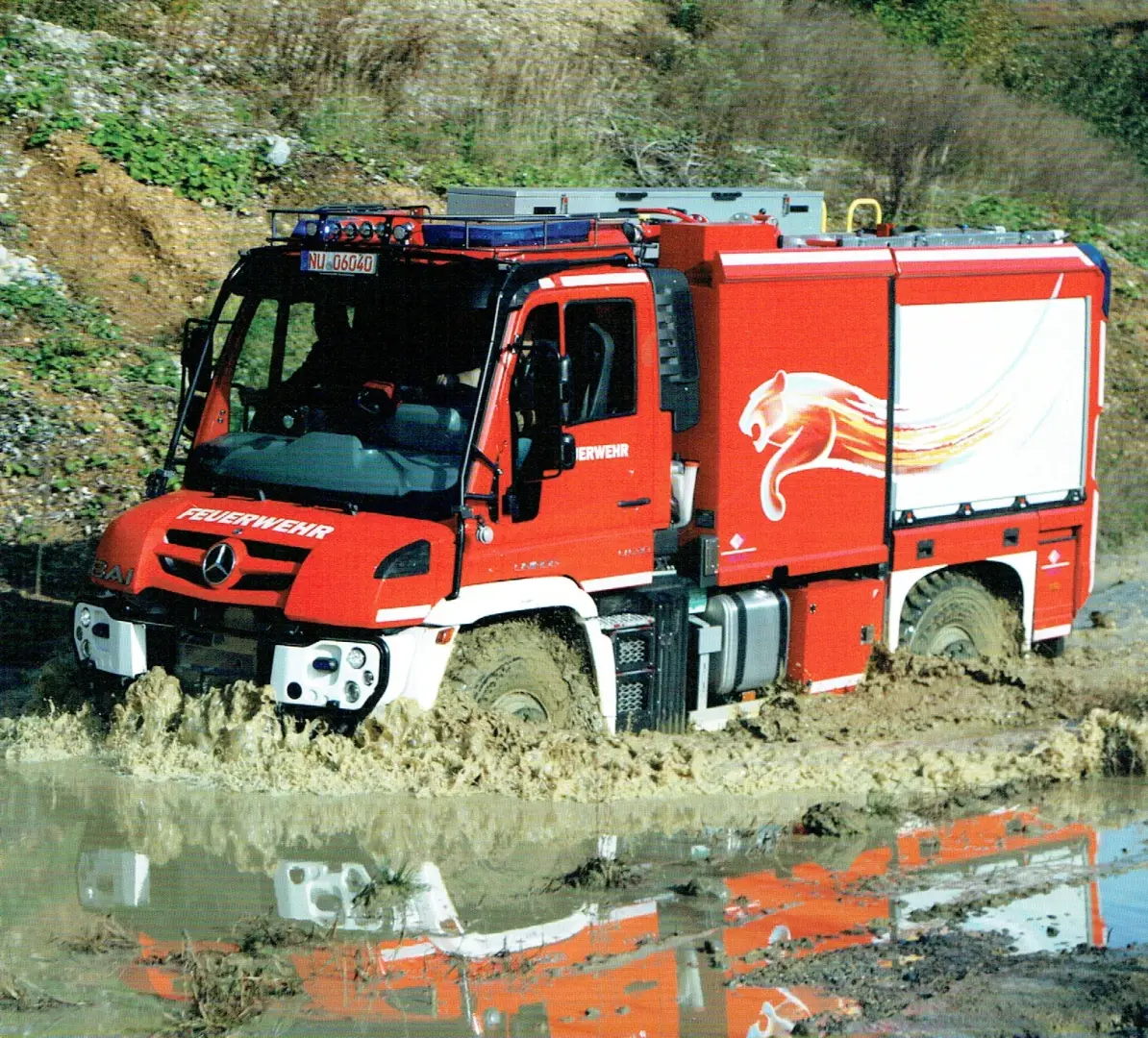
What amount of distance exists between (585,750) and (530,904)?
5.59 ft

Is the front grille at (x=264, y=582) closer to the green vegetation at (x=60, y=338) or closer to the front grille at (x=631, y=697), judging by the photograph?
the front grille at (x=631, y=697)

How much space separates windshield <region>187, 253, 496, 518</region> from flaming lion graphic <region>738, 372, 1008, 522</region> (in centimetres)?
197

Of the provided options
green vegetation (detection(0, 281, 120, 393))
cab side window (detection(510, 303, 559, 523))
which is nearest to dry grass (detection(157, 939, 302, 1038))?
cab side window (detection(510, 303, 559, 523))

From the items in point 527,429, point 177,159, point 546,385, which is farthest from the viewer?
point 177,159

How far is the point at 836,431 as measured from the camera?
10750 millimetres

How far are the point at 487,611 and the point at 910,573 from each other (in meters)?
3.63

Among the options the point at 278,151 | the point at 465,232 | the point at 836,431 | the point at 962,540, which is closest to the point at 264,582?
the point at 465,232

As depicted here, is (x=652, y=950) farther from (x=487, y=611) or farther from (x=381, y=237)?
(x=381, y=237)

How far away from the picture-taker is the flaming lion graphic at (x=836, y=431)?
10328mm

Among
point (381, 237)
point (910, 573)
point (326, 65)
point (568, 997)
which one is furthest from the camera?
point (326, 65)

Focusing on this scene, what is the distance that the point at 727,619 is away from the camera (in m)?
10.4

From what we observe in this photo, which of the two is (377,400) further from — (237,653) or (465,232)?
(237,653)

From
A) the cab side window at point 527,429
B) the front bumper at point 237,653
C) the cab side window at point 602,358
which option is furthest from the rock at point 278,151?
the cab side window at point 527,429

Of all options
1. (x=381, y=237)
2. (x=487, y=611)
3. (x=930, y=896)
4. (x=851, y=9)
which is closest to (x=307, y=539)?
(x=487, y=611)
